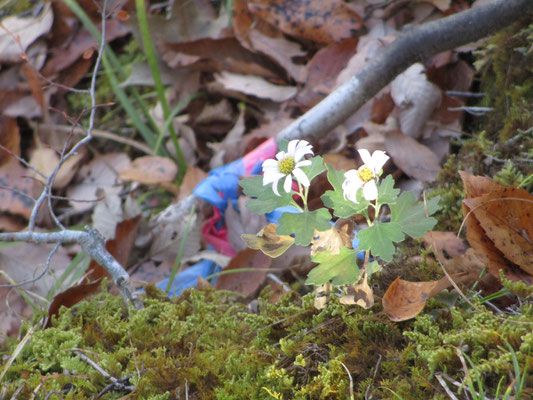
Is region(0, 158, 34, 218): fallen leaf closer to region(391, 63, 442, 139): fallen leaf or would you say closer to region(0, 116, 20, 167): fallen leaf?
region(0, 116, 20, 167): fallen leaf

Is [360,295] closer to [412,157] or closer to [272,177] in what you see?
[272,177]

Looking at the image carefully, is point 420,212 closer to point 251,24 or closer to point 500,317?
point 500,317

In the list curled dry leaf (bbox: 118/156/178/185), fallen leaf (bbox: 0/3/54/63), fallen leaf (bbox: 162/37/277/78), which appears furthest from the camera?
fallen leaf (bbox: 0/3/54/63)

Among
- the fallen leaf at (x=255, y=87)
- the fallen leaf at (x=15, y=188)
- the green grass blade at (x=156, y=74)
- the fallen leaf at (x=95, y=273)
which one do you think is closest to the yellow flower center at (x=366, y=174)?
the fallen leaf at (x=95, y=273)

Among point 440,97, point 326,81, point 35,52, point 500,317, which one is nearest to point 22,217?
point 35,52

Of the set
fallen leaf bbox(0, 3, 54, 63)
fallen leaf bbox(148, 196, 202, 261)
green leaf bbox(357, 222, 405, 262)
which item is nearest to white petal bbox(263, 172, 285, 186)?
green leaf bbox(357, 222, 405, 262)

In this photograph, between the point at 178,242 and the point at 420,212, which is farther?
the point at 178,242
